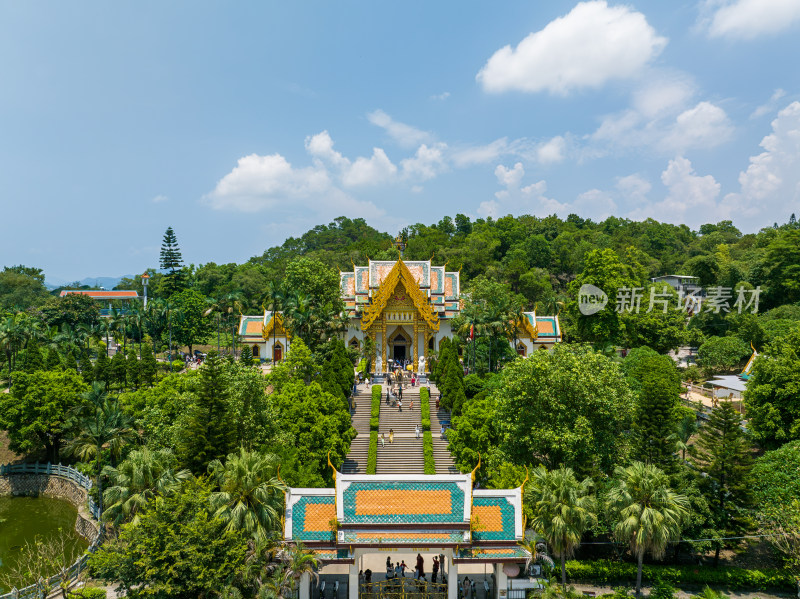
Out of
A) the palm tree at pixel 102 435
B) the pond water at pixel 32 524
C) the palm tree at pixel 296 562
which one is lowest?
the pond water at pixel 32 524

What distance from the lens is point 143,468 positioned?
1862 centimetres

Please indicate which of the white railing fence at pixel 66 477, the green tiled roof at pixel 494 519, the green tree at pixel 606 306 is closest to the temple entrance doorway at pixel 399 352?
the green tree at pixel 606 306

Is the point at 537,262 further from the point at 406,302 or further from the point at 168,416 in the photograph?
the point at 168,416

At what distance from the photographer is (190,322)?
57000 millimetres

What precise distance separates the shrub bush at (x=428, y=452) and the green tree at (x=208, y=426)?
10.6m

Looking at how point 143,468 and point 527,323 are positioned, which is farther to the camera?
point 527,323

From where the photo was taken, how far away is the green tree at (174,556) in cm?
1471

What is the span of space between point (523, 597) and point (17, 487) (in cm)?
2944

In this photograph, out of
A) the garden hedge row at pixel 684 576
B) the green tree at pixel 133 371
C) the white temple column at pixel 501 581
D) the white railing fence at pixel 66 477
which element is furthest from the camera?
the green tree at pixel 133 371

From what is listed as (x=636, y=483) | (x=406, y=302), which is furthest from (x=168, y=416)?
(x=406, y=302)

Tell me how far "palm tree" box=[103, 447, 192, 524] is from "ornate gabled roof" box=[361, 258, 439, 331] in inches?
982

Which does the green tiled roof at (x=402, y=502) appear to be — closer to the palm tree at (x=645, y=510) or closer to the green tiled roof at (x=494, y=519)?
the green tiled roof at (x=494, y=519)

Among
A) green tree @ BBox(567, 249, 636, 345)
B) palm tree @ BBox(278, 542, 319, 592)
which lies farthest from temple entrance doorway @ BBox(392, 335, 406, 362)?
palm tree @ BBox(278, 542, 319, 592)

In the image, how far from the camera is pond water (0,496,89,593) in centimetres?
2544
